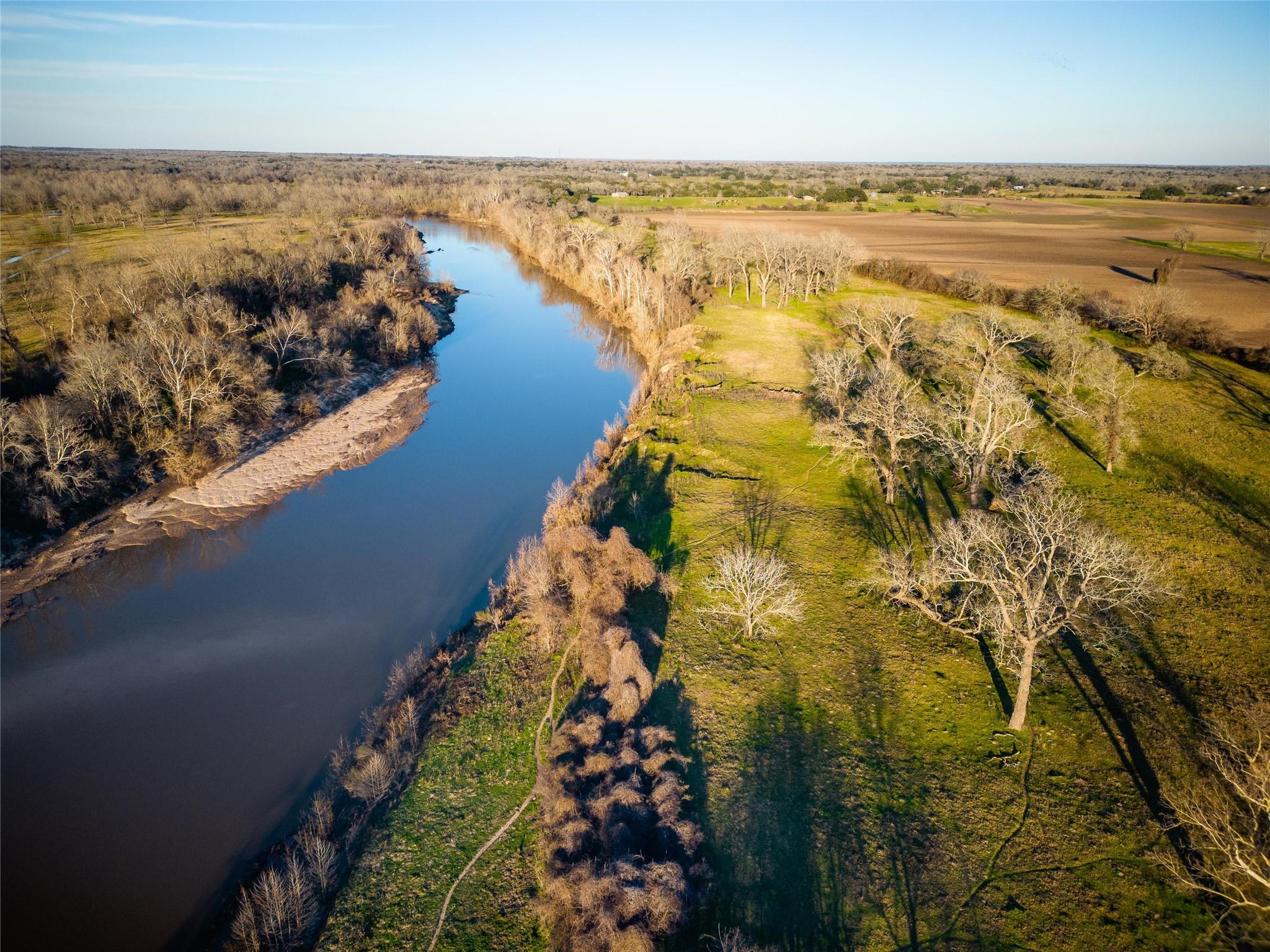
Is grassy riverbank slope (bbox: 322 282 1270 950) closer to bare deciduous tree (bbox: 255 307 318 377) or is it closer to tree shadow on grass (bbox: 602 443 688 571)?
tree shadow on grass (bbox: 602 443 688 571)

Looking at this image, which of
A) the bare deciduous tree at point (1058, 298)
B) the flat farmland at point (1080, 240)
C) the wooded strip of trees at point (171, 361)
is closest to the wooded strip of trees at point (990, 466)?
the bare deciduous tree at point (1058, 298)

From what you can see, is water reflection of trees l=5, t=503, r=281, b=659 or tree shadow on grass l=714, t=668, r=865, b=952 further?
water reflection of trees l=5, t=503, r=281, b=659

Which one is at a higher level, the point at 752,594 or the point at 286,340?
the point at 286,340

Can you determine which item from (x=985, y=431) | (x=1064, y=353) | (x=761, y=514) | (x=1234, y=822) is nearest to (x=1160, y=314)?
(x=1064, y=353)

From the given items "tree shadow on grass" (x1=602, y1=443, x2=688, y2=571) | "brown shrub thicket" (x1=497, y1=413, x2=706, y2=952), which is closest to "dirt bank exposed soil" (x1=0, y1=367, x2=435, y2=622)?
"tree shadow on grass" (x1=602, y1=443, x2=688, y2=571)

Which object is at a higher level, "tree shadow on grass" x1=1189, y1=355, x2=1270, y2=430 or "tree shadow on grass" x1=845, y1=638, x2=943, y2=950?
"tree shadow on grass" x1=1189, y1=355, x2=1270, y2=430

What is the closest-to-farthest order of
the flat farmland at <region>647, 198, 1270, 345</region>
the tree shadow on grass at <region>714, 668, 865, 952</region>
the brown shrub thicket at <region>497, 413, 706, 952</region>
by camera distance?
the brown shrub thicket at <region>497, 413, 706, 952</region>, the tree shadow on grass at <region>714, 668, 865, 952</region>, the flat farmland at <region>647, 198, 1270, 345</region>

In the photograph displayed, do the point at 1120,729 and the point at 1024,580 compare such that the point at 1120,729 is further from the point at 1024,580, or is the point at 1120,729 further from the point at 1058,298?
the point at 1058,298
